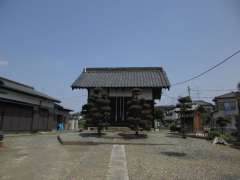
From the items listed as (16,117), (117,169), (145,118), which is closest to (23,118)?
(16,117)

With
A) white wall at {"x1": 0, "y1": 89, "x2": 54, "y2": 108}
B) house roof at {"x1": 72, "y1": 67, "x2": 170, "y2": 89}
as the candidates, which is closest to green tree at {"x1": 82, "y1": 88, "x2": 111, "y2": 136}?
house roof at {"x1": 72, "y1": 67, "x2": 170, "y2": 89}

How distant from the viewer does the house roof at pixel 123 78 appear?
52.7ft

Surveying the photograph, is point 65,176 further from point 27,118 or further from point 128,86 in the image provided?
point 27,118

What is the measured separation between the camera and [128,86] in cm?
1591

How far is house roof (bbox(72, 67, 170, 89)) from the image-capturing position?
1608 centimetres

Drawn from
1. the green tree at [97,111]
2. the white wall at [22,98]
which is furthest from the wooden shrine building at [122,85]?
the white wall at [22,98]

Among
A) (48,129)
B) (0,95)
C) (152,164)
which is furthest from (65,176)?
(48,129)

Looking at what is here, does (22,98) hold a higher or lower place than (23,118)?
higher

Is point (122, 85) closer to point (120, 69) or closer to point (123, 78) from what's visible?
point (123, 78)

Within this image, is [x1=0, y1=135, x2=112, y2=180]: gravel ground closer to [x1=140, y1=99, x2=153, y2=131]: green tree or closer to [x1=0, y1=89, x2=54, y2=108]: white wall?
[x1=140, y1=99, x2=153, y2=131]: green tree

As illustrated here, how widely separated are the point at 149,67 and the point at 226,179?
15203 mm

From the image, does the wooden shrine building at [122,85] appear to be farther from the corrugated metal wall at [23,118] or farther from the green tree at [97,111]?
the corrugated metal wall at [23,118]

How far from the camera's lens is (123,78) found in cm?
1747

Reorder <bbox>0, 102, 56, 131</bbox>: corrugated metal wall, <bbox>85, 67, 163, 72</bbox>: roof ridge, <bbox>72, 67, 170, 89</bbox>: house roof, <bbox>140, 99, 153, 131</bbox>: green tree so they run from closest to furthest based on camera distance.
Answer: <bbox>140, 99, 153, 131</bbox>: green tree < <bbox>0, 102, 56, 131</bbox>: corrugated metal wall < <bbox>72, 67, 170, 89</bbox>: house roof < <bbox>85, 67, 163, 72</bbox>: roof ridge
